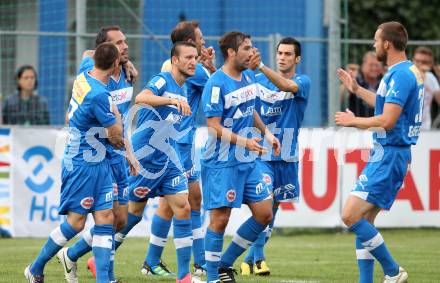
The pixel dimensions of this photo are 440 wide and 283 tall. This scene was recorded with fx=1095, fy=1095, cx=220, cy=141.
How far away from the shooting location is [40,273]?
32.1 ft

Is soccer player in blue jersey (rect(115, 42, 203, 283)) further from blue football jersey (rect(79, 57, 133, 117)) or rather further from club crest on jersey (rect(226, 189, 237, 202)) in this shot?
club crest on jersey (rect(226, 189, 237, 202))

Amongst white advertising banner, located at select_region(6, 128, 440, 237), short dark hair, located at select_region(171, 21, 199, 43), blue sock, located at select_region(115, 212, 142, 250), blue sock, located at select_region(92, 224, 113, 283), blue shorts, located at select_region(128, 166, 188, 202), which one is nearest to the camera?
blue sock, located at select_region(92, 224, 113, 283)

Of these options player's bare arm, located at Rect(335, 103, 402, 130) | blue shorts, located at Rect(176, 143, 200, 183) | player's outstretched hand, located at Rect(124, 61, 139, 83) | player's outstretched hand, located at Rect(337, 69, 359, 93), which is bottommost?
blue shorts, located at Rect(176, 143, 200, 183)

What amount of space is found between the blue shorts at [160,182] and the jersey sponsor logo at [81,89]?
139cm

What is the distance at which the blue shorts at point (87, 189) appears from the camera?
9289 millimetres

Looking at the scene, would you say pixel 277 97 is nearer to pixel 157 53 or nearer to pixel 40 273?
pixel 40 273

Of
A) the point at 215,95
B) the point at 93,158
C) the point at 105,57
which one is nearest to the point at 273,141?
the point at 215,95

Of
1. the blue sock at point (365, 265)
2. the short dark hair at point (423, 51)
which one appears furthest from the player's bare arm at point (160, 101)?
the short dark hair at point (423, 51)

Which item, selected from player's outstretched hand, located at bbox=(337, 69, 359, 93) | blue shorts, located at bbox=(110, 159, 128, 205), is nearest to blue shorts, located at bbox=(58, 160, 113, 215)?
blue shorts, located at bbox=(110, 159, 128, 205)

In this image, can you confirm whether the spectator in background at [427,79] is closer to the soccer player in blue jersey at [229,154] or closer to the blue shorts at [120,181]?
the soccer player in blue jersey at [229,154]

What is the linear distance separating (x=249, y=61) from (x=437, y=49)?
7788 mm

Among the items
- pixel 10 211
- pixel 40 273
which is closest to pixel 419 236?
pixel 10 211

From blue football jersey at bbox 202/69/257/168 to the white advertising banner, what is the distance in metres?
5.12

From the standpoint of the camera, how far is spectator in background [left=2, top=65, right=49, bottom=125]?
15.5 m
